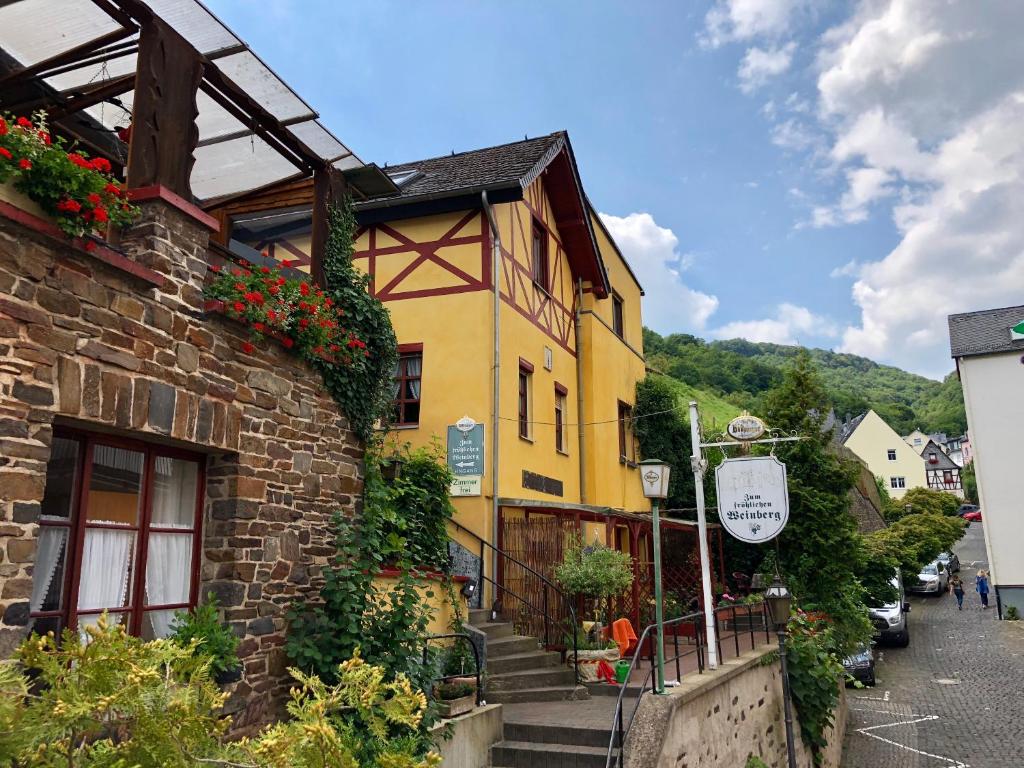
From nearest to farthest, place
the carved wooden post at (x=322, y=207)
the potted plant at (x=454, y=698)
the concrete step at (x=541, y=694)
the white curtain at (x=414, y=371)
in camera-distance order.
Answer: the potted plant at (x=454, y=698) → the carved wooden post at (x=322, y=207) → the concrete step at (x=541, y=694) → the white curtain at (x=414, y=371)

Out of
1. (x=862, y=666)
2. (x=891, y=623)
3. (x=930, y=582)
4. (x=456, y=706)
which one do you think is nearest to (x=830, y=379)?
(x=930, y=582)

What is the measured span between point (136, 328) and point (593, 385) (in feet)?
40.0

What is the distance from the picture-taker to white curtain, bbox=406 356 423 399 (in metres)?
13.0

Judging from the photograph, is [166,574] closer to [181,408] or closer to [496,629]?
[181,408]

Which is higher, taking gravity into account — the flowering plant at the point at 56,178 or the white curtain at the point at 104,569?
the flowering plant at the point at 56,178

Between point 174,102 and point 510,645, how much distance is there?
7.25 metres

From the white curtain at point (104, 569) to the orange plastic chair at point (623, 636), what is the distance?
24.5 feet

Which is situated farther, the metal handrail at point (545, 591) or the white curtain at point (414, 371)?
the white curtain at point (414, 371)

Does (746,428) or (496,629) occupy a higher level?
(746,428)

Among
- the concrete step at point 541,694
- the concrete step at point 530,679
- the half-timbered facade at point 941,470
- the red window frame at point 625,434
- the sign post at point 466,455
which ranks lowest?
the concrete step at point 541,694

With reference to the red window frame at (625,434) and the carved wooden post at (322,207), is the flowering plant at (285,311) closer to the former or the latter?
the carved wooden post at (322,207)

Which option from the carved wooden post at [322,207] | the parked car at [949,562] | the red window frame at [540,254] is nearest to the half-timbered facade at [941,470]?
the parked car at [949,562]

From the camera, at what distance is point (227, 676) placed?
17.9ft

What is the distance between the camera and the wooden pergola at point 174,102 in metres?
5.57
